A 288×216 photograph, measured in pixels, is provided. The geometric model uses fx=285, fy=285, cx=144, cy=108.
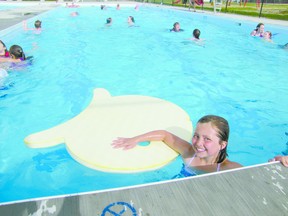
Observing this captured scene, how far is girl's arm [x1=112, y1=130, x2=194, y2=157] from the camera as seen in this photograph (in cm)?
330

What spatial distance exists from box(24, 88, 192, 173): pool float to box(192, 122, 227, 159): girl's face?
66 centimetres

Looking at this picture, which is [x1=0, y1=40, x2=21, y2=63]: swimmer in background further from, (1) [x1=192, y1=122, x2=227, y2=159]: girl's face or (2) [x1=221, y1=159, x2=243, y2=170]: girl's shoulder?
(2) [x1=221, y1=159, x2=243, y2=170]: girl's shoulder

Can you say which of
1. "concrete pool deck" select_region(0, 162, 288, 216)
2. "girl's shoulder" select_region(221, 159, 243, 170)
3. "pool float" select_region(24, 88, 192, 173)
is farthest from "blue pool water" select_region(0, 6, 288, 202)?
"concrete pool deck" select_region(0, 162, 288, 216)

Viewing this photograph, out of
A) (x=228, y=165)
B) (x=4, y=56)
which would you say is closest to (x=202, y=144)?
(x=228, y=165)

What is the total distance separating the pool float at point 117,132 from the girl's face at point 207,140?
659mm

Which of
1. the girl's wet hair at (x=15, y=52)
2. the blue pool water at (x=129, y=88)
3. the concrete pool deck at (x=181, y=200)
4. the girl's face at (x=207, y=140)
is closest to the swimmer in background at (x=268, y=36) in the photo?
the blue pool water at (x=129, y=88)

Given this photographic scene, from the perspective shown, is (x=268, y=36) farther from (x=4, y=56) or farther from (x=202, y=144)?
(x=202, y=144)

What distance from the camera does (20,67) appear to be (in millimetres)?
6879

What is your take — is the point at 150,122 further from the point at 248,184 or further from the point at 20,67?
the point at 20,67

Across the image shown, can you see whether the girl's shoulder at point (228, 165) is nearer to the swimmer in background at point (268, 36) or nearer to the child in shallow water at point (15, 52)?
the child in shallow water at point (15, 52)

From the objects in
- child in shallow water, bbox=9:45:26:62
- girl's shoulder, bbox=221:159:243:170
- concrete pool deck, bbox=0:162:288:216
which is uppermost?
concrete pool deck, bbox=0:162:288:216

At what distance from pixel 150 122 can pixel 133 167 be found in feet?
3.49

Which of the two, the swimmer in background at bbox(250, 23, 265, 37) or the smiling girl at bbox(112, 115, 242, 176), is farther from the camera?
the swimmer in background at bbox(250, 23, 265, 37)

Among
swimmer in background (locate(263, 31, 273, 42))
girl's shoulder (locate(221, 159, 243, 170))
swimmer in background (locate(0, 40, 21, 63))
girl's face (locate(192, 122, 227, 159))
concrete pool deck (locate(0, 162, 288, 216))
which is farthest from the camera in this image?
swimmer in background (locate(263, 31, 273, 42))
